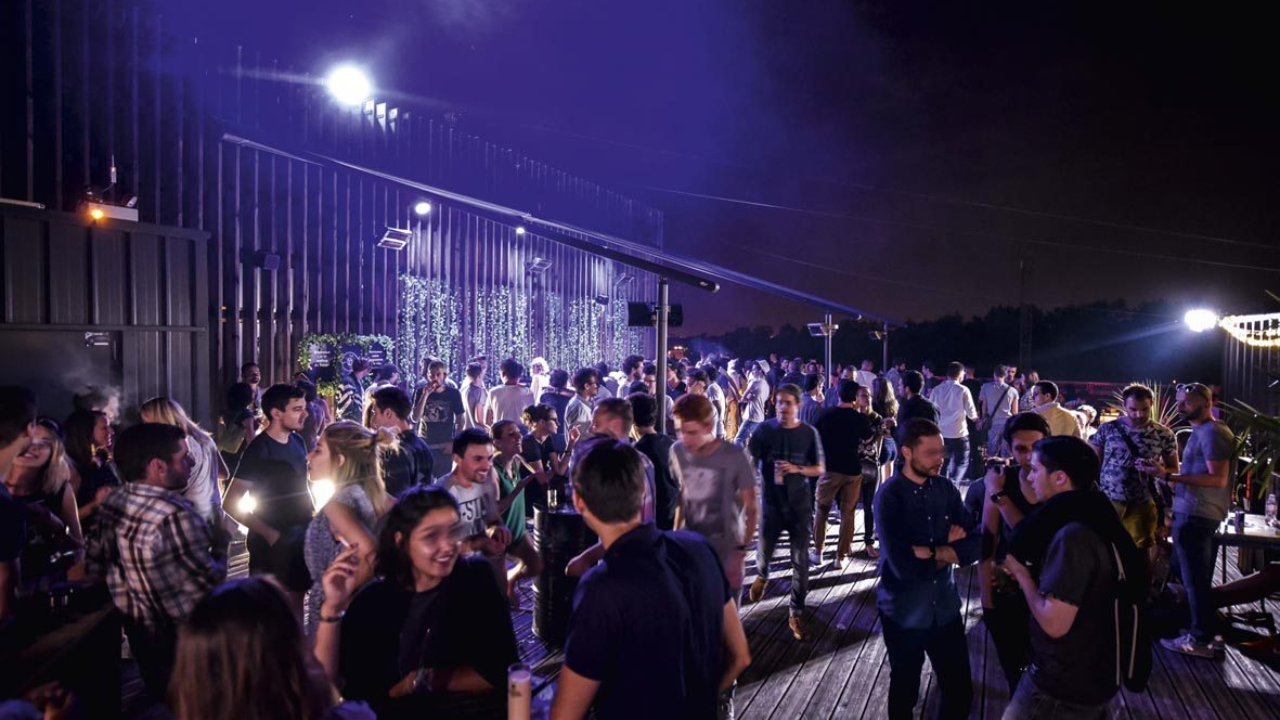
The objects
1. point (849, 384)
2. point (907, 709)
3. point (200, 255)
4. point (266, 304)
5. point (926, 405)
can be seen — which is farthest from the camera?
point (266, 304)

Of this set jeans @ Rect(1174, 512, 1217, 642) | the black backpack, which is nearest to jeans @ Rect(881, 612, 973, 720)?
the black backpack

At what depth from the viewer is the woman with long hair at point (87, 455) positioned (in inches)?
176

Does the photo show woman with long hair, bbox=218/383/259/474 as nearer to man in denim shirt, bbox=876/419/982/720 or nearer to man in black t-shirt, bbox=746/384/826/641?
man in black t-shirt, bbox=746/384/826/641

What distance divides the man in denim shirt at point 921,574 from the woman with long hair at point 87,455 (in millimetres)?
4634

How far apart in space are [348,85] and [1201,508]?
43.6 ft

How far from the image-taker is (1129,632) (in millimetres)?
2457

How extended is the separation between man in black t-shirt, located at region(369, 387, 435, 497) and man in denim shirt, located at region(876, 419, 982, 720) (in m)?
2.76

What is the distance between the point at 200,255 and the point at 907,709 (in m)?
10.1

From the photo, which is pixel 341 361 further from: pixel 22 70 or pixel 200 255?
pixel 22 70

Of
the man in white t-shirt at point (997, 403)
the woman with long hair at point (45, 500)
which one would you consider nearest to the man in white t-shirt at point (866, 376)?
the man in white t-shirt at point (997, 403)

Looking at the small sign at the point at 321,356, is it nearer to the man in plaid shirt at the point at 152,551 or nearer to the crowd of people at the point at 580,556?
the crowd of people at the point at 580,556

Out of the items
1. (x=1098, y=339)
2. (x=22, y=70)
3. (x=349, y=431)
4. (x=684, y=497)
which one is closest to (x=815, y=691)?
(x=684, y=497)

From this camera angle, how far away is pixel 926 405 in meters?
7.34

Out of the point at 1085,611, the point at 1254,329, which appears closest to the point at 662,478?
the point at 1085,611
